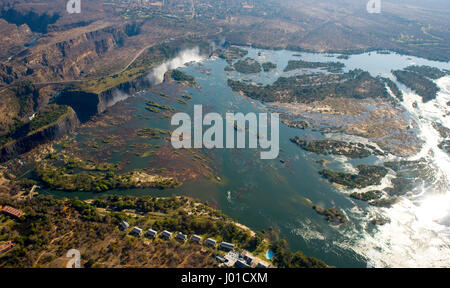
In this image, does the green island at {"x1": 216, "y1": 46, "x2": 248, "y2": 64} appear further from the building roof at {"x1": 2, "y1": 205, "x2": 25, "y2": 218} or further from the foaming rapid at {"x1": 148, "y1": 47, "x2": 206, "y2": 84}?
the building roof at {"x1": 2, "y1": 205, "x2": 25, "y2": 218}

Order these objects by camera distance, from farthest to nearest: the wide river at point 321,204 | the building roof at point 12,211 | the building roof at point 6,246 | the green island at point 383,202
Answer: the green island at point 383,202 < the wide river at point 321,204 < the building roof at point 12,211 < the building roof at point 6,246

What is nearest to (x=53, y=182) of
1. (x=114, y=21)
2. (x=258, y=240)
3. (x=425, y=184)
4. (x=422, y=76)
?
(x=258, y=240)

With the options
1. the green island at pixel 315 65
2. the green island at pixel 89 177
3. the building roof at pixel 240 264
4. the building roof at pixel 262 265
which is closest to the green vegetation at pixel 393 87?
the green island at pixel 315 65

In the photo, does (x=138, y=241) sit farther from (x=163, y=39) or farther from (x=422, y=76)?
(x=422, y=76)

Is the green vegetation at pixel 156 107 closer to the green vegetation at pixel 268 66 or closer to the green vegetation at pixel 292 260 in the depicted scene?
the green vegetation at pixel 268 66

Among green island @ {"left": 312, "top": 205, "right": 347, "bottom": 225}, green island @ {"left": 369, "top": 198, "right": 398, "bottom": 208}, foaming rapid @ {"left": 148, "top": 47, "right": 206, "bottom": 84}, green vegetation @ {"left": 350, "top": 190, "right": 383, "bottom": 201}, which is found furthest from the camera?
foaming rapid @ {"left": 148, "top": 47, "right": 206, "bottom": 84}

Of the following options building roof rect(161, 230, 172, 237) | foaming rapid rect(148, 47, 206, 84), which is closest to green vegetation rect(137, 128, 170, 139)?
foaming rapid rect(148, 47, 206, 84)
